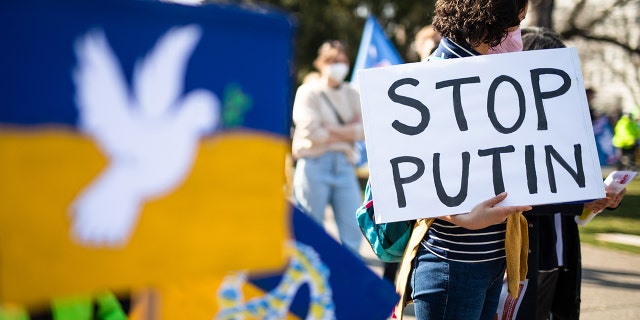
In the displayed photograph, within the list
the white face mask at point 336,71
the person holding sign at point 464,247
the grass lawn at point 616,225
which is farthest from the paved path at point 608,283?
the person holding sign at point 464,247

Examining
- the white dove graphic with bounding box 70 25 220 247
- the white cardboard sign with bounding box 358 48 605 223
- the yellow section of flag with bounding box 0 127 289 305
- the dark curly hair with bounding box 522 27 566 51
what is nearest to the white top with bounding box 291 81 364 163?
the dark curly hair with bounding box 522 27 566 51

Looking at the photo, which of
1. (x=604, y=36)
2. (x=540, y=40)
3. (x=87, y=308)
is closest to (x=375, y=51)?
(x=540, y=40)

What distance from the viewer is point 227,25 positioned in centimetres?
161

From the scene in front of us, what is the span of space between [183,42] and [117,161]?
10.5 inches

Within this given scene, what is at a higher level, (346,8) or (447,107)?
(346,8)

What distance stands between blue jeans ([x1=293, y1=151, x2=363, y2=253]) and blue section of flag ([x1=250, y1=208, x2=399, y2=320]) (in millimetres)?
3989

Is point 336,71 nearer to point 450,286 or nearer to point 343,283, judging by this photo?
point 450,286

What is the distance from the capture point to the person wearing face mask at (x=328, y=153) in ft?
19.6

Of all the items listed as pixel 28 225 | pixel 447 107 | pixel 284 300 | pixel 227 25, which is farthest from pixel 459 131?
pixel 28 225

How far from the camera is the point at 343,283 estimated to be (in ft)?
6.41

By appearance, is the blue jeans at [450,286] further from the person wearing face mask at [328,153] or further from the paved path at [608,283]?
the person wearing face mask at [328,153]

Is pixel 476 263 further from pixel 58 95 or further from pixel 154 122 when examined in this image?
pixel 58 95

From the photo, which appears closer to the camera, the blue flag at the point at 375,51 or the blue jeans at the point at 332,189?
the blue jeans at the point at 332,189

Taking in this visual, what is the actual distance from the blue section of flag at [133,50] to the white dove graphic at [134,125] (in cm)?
2
